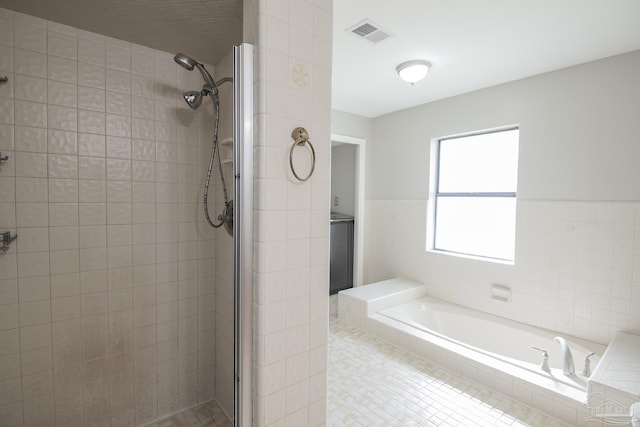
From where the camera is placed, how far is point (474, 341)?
9.57 ft

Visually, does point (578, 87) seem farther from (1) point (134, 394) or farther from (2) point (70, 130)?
(1) point (134, 394)

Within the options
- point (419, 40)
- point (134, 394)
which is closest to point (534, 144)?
point (419, 40)

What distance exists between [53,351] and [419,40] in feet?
9.27

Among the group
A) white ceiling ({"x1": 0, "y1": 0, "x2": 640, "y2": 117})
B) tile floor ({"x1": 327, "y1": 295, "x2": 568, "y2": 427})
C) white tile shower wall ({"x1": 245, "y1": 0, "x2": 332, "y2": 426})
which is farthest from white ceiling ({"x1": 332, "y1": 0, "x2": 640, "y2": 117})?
tile floor ({"x1": 327, "y1": 295, "x2": 568, "y2": 427})

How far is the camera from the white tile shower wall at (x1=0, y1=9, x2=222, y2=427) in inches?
57.9

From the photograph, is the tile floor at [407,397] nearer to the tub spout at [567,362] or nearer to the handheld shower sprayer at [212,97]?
the tub spout at [567,362]

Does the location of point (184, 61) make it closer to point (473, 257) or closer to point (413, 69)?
point (413, 69)

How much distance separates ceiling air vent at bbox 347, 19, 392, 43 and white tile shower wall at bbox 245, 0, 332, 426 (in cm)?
71

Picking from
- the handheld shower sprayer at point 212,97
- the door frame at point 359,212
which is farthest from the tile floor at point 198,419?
the door frame at point 359,212

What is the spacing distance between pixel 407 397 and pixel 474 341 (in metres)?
1.23

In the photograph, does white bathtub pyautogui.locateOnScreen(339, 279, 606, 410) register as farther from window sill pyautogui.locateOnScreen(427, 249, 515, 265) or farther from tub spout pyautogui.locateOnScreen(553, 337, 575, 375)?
window sill pyautogui.locateOnScreen(427, 249, 515, 265)

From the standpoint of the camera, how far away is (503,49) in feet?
7.27

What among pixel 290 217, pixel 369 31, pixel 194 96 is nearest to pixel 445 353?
pixel 290 217

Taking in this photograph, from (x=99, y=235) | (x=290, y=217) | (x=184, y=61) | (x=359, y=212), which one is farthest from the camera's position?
(x=359, y=212)
